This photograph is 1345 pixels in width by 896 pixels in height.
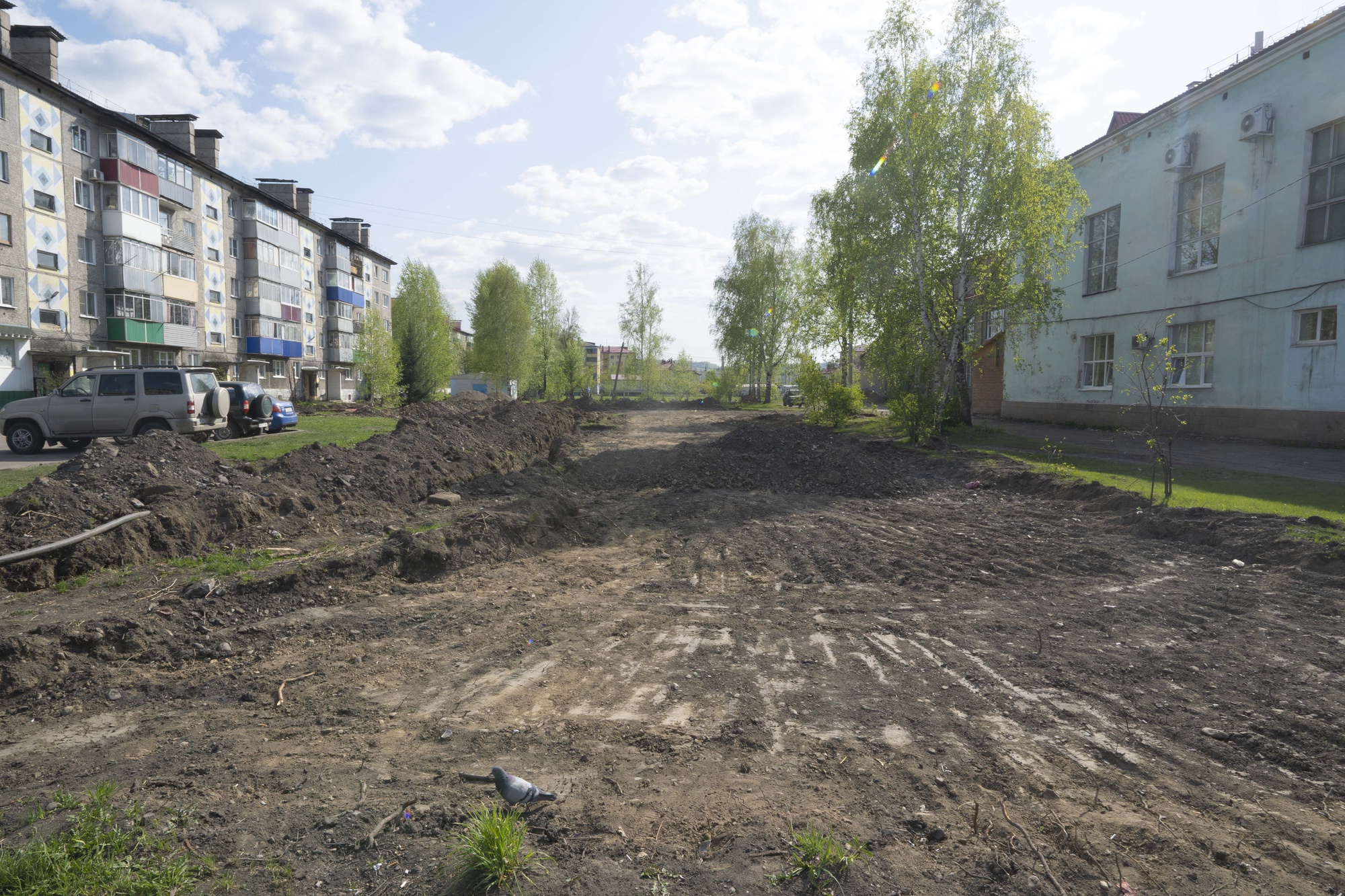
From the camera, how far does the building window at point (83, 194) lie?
3388 centimetres

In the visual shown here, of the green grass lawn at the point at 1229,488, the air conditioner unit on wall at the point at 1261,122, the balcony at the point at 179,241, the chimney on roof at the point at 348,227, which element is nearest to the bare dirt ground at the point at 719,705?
the green grass lawn at the point at 1229,488

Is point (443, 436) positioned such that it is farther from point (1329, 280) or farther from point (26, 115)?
point (26, 115)

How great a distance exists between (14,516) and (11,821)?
5.54 metres

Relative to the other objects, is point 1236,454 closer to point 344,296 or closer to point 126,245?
point 126,245

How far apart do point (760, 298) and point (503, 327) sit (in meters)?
21.9

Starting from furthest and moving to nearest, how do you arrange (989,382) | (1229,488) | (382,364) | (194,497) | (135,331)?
A: (382,364) → (135,331) → (989,382) → (1229,488) → (194,497)

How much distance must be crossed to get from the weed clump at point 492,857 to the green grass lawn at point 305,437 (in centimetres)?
1046

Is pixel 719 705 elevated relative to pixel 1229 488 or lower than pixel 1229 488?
lower

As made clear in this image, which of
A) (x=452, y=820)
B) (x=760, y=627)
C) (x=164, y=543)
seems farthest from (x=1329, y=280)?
(x=164, y=543)

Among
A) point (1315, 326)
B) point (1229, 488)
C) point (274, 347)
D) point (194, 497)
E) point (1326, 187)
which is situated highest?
point (1326, 187)

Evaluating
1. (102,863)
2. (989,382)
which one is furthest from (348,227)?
A: (102,863)

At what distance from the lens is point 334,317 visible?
63688 millimetres

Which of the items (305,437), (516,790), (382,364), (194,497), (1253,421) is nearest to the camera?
(516,790)

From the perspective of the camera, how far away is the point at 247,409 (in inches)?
906
